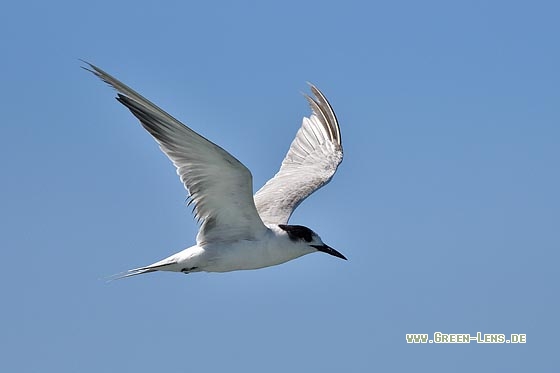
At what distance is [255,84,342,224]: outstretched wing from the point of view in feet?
50.7

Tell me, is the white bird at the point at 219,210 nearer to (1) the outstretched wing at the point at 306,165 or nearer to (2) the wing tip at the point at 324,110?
(1) the outstretched wing at the point at 306,165

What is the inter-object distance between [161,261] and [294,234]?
1.70m

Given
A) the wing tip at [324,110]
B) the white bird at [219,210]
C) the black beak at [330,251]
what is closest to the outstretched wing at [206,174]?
the white bird at [219,210]

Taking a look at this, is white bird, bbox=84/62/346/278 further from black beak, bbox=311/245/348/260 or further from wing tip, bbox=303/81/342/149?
wing tip, bbox=303/81/342/149

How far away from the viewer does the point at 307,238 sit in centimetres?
1380

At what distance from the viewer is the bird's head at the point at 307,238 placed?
44.9 feet

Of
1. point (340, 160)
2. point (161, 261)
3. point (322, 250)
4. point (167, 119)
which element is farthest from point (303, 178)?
point (167, 119)

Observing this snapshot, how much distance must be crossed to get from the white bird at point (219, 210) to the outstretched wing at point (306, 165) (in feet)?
0.10

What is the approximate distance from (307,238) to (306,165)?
3354 millimetres

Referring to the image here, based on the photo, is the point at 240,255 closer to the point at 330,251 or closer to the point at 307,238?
the point at 307,238

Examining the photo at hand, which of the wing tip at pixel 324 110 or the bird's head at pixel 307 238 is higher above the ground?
the wing tip at pixel 324 110

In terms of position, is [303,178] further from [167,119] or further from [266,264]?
[167,119]

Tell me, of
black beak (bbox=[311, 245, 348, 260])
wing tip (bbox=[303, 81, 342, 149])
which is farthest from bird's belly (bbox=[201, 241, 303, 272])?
wing tip (bbox=[303, 81, 342, 149])

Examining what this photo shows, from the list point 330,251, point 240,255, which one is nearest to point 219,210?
point 240,255
